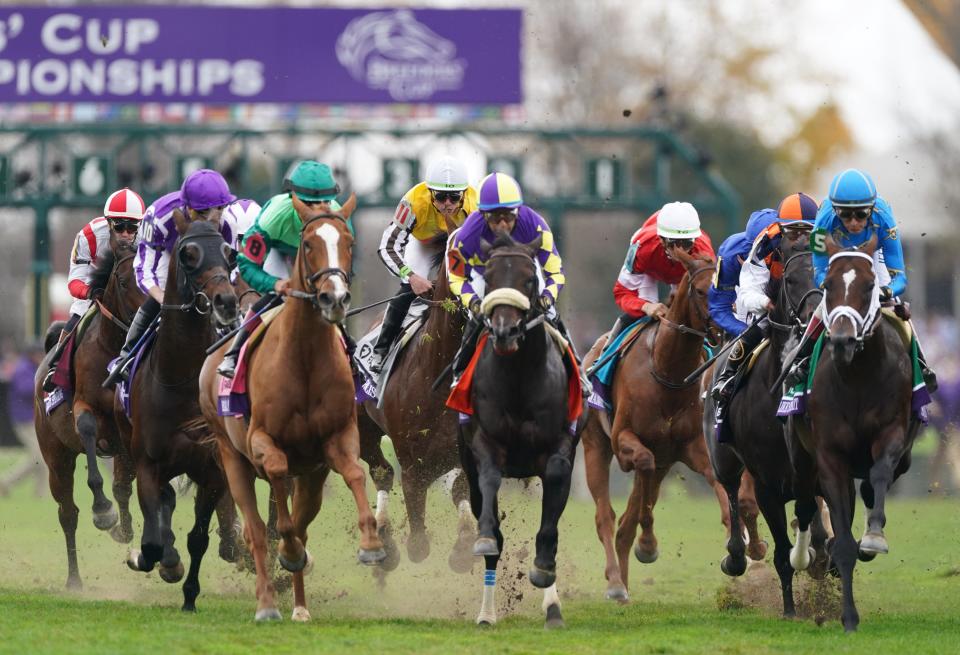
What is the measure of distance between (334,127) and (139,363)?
12389 mm

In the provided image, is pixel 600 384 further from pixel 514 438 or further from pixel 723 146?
pixel 723 146

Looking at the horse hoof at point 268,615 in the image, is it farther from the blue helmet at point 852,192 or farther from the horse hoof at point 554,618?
the blue helmet at point 852,192

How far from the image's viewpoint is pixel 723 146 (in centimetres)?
4162

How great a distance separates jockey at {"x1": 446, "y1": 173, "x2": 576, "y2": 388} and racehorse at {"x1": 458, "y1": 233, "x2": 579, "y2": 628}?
19 centimetres

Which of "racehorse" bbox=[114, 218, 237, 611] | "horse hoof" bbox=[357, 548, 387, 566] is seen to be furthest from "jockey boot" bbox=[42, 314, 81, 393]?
"horse hoof" bbox=[357, 548, 387, 566]

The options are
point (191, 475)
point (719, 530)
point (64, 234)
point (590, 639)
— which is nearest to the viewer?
point (590, 639)

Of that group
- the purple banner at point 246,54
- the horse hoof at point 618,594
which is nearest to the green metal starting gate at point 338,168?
the purple banner at point 246,54

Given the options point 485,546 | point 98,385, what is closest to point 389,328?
point 98,385

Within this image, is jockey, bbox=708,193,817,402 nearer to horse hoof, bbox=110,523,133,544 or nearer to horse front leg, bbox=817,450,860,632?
horse front leg, bbox=817,450,860,632

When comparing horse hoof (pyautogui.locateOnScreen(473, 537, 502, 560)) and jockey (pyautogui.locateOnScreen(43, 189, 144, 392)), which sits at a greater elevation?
jockey (pyautogui.locateOnScreen(43, 189, 144, 392))

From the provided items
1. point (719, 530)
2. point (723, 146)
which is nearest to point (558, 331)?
point (719, 530)

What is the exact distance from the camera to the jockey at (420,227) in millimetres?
12016

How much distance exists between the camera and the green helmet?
Result: 10430 millimetres

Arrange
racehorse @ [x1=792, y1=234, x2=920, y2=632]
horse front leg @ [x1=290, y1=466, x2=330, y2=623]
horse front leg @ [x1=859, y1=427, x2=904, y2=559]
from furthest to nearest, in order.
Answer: horse front leg @ [x1=290, y1=466, x2=330, y2=623] → racehorse @ [x1=792, y1=234, x2=920, y2=632] → horse front leg @ [x1=859, y1=427, x2=904, y2=559]
